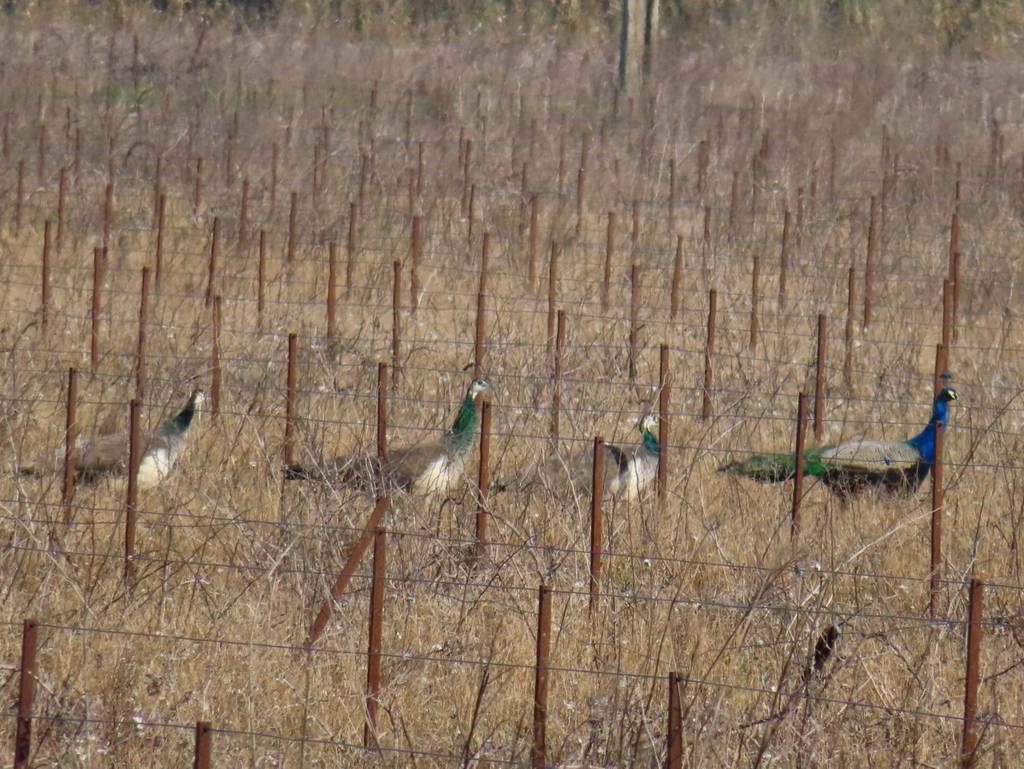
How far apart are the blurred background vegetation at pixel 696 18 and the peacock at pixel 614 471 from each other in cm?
1768

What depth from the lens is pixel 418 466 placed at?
7582mm

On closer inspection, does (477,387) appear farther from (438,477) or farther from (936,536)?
(936,536)

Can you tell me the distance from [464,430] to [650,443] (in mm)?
946

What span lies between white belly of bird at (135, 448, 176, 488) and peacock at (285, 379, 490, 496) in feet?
2.01

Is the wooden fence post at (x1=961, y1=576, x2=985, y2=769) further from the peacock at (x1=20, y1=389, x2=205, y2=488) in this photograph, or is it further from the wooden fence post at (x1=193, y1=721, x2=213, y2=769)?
the peacock at (x1=20, y1=389, x2=205, y2=488)

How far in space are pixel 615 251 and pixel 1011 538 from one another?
7.18 m

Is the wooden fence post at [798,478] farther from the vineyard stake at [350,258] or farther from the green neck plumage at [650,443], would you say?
the vineyard stake at [350,258]

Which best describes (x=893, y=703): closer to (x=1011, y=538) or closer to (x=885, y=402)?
(x=1011, y=538)

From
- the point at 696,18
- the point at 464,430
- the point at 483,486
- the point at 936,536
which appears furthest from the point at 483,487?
the point at 696,18

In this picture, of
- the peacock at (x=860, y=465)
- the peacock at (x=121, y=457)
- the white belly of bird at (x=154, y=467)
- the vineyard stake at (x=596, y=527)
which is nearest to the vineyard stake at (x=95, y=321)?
the peacock at (x=121, y=457)

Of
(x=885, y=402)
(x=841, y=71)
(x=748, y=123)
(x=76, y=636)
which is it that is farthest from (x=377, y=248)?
(x=841, y=71)

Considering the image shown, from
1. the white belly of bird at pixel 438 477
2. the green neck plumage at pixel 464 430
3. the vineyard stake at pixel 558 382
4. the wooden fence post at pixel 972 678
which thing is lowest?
the white belly of bird at pixel 438 477

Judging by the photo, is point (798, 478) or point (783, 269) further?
point (783, 269)

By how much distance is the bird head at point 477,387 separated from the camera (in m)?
8.46
